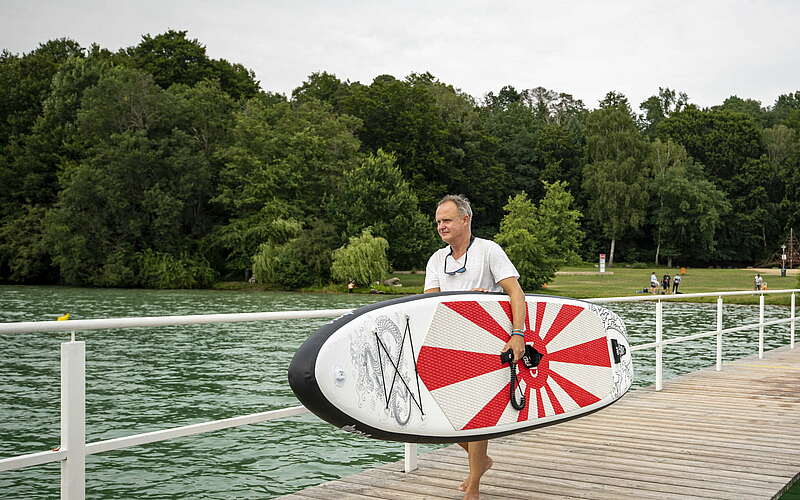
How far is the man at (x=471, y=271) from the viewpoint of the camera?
3604mm

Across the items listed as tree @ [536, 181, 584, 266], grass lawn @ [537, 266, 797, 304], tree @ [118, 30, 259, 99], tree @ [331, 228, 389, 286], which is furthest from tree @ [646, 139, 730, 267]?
tree @ [118, 30, 259, 99]

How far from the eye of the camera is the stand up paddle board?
3205 millimetres

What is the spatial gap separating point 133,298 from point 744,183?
48314 mm

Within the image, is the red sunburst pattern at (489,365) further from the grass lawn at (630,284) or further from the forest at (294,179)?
the forest at (294,179)

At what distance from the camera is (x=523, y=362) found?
3.85 m

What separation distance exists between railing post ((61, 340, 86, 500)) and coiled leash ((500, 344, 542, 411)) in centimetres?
177

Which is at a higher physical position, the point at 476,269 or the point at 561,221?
the point at 561,221

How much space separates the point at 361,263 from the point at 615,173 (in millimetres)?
26456

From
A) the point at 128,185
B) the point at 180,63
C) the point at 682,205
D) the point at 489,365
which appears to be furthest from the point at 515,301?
the point at 682,205

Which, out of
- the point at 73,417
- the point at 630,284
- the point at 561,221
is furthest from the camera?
the point at 561,221

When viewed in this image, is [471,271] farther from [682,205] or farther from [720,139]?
[720,139]

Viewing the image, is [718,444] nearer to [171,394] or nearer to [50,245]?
[171,394]

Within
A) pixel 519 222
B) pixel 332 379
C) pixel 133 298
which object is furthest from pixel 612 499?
pixel 519 222

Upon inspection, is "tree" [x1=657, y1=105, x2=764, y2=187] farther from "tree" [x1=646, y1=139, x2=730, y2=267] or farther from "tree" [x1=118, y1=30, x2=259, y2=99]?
"tree" [x1=118, y1=30, x2=259, y2=99]
